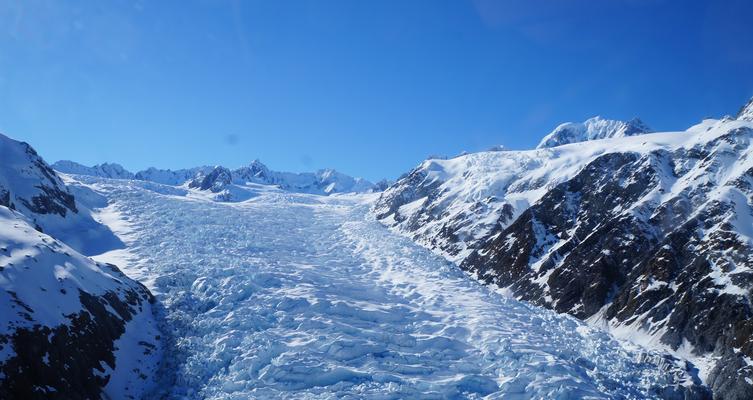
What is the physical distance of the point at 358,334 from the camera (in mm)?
29531

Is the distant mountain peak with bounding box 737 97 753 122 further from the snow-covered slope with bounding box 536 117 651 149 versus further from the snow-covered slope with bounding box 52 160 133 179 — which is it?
the snow-covered slope with bounding box 52 160 133 179

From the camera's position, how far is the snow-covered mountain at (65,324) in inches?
761

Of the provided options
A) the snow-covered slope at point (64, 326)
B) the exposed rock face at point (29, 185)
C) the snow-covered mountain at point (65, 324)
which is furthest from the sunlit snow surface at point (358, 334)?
the exposed rock face at point (29, 185)

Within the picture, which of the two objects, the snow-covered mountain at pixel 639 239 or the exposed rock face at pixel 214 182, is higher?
the exposed rock face at pixel 214 182

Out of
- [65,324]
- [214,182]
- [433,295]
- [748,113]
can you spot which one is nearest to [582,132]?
[748,113]

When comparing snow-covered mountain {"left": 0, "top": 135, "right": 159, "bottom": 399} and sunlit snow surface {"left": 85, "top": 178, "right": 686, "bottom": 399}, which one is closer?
snow-covered mountain {"left": 0, "top": 135, "right": 159, "bottom": 399}

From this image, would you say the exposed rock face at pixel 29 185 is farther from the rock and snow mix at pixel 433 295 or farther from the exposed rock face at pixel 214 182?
the exposed rock face at pixel 214 182

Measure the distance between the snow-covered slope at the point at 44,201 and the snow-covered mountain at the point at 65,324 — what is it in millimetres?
23299

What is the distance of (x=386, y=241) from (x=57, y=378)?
1810 inches

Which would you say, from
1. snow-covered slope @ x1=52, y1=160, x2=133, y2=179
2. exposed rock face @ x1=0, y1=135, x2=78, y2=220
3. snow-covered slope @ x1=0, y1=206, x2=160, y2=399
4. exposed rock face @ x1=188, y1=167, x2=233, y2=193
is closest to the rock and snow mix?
snow-covered slope @ x1=0, y1=206, x2=160, y2=399

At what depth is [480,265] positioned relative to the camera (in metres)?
48.6

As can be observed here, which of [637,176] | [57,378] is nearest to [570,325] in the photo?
[637,176]

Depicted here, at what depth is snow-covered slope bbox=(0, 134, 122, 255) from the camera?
53.4 m

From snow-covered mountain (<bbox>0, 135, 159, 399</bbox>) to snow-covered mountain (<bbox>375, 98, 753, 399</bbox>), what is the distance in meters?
28.1
